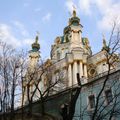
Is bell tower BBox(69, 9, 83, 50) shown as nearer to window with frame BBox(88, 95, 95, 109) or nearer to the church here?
the church

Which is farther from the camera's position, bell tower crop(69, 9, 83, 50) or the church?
bell tower crop(69, 9, 83, 50)

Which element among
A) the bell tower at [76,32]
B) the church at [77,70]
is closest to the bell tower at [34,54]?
the church at [77,70]

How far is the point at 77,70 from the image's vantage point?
4253 centimetres

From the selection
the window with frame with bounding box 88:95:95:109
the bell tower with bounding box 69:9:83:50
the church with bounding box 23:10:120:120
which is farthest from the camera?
the bell tower with bounding box 69:9:83:50

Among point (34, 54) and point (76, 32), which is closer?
point (76, 32)

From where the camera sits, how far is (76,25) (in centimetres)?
5041

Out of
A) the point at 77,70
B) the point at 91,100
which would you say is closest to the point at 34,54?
the point at 77,70

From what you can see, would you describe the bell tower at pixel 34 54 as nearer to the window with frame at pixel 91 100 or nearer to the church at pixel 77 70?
the church at pixel 77 70

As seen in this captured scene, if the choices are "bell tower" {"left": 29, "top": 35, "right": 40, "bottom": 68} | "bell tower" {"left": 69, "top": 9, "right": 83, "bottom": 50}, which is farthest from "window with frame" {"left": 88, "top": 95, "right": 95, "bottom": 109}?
"bell tower" {"left": 29, "top": 35, "right": 40, "bottom": 68}

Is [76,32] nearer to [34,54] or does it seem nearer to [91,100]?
[34,54]

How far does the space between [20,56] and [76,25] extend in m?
29.3

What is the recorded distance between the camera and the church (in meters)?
26.1

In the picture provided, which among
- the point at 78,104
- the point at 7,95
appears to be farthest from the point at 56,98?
the point at 7,95

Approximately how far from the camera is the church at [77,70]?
26097 millimetres
